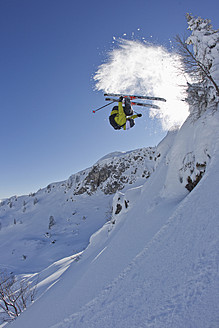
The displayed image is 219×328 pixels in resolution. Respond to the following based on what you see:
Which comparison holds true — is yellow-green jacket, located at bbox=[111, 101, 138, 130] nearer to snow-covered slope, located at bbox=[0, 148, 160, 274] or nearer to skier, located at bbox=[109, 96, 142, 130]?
skier, located at bbox=[109, 96, 142, 130]

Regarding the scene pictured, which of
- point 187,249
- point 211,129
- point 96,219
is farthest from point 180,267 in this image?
point 96,219

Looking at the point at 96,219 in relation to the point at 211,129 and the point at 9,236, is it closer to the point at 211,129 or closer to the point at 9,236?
the point at 9,236

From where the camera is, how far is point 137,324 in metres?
1.53

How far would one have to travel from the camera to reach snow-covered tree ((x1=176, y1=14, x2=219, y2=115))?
20.3 feet

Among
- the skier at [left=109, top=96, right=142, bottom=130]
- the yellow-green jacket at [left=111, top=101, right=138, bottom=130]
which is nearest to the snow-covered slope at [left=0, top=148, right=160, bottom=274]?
the skier at [left=109, top=96, right=142, bottom=130]

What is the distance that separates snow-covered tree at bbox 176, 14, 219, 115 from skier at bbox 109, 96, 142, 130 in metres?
2.56

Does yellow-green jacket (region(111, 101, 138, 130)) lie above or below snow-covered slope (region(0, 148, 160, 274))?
above

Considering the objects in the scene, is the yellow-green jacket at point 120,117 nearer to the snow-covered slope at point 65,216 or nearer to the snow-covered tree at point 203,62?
the snow-covered tree at point 203,62

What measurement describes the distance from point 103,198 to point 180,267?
33.9 m

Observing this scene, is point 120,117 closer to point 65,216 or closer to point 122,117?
point 122,117

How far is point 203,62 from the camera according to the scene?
22.7 feet

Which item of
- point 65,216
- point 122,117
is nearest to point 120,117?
point 122,117

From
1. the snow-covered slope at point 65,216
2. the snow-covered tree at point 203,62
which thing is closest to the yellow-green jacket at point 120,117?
the snow-covered tree at point 203,62

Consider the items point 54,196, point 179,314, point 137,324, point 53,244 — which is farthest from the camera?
point 54,196
